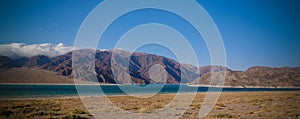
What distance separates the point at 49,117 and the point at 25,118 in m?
1.54

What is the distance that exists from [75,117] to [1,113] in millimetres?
6044

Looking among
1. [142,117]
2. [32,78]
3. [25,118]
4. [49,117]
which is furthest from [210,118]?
[32,78]

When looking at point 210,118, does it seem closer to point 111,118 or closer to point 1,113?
point 111,118

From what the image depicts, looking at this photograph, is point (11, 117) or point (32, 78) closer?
point (11, 117)

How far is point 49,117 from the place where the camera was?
17719 millimetres

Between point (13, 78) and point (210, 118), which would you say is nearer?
point (210, 118)

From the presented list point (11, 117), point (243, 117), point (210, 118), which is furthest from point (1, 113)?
point (243, 117)

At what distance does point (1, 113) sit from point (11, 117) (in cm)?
202

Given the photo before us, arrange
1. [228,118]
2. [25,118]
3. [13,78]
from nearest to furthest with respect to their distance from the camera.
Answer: [25,118] < [228,118] < [13,78]

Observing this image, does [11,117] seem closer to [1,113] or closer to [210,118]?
[1,113]

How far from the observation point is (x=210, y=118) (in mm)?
18172

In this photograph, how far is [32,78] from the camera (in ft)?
641

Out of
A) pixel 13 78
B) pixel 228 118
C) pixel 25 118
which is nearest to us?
pixel 25 118

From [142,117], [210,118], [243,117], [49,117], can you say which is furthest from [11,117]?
[243,117]
